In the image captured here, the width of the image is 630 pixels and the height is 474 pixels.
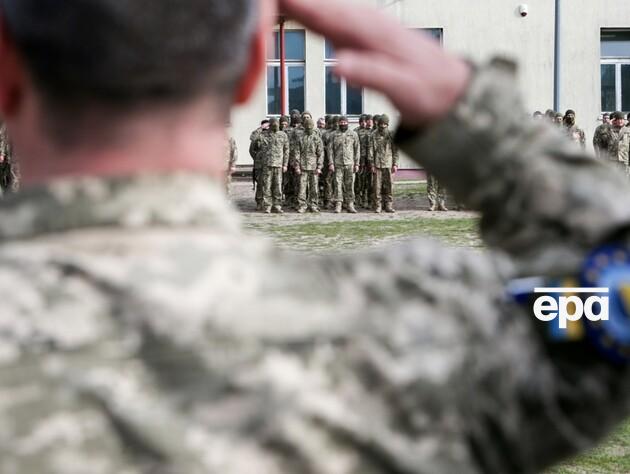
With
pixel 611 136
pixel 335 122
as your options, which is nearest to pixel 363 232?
pixel 335 122

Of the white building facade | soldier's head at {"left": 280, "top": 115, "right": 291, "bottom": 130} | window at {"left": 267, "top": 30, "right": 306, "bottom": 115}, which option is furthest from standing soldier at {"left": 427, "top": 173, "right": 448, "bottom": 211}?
window at {"left": 267, "top": 30, "right": 306, "bottom": 115}

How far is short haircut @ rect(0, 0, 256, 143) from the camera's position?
37.9 inches

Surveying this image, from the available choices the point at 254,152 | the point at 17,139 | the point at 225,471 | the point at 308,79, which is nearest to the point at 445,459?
the point at 225,471

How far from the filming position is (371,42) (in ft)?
3.50

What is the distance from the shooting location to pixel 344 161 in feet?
63.0

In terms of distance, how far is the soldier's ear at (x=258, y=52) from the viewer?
42.2 inches

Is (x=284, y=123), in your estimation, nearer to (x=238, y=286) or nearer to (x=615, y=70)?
(x=615, y=70)

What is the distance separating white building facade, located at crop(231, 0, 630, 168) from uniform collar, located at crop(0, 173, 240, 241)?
26.0 metres

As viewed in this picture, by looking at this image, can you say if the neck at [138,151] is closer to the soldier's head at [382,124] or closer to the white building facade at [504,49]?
the soldier's head at [382,124]

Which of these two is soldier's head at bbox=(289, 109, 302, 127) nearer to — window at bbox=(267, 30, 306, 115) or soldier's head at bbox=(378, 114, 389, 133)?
soldier's head at bbox=(378, 114, 389, 133)

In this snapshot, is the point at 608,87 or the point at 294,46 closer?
the point at 294,46

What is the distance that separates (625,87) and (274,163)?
13116 mm

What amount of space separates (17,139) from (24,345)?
0.69 feet

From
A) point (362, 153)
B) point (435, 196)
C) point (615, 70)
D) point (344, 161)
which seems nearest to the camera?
point (435, 196)
